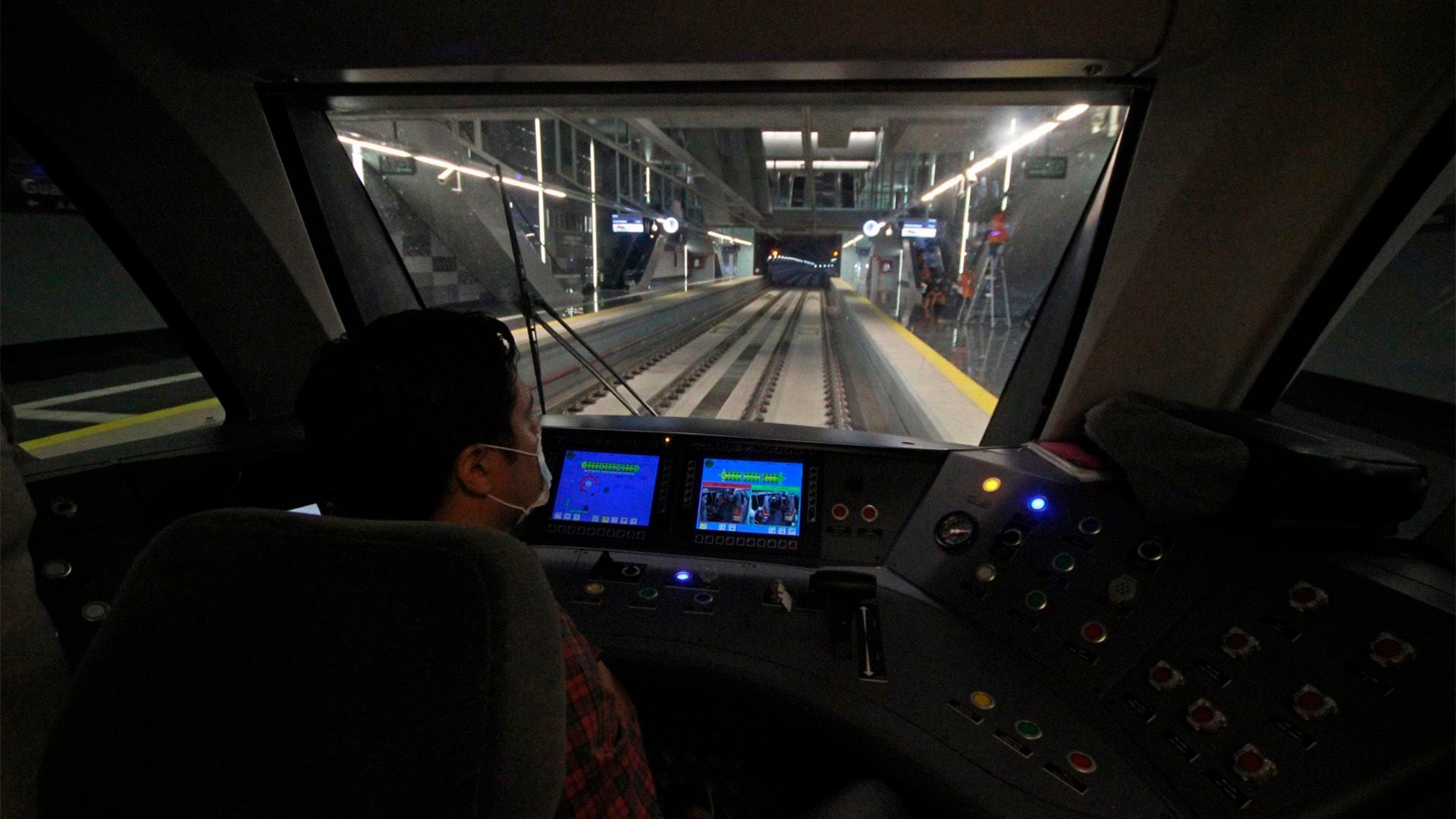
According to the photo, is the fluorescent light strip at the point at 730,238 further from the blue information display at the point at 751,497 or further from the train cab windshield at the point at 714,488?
the blue information display at the point at 751,497

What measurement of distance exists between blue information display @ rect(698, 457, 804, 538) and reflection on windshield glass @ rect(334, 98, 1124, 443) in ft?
3.29

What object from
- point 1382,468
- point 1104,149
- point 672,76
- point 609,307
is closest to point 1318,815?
point 1382,468

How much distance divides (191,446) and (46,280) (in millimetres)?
8551

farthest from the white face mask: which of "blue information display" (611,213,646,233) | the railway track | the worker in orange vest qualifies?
"blue information display" (611,213,646,233)

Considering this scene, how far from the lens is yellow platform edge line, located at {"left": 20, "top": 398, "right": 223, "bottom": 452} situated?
3.71 meters

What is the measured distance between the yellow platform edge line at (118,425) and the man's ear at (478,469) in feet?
11.9

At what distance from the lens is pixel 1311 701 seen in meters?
1.12

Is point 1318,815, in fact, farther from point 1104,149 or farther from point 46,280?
point 46,280

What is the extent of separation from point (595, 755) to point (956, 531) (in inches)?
52.6

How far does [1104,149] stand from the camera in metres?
2.23

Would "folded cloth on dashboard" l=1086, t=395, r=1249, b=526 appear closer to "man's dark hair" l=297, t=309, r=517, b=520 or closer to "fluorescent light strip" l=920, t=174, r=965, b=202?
"man's dark hair" l=297, t=309, r=517, b=520

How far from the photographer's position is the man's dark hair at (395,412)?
1.02 metres

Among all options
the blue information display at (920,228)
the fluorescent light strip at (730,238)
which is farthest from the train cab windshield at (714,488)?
the fluorescent light strip at (730,238)

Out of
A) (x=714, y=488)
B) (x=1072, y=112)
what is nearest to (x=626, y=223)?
(x=1072, y=112)
